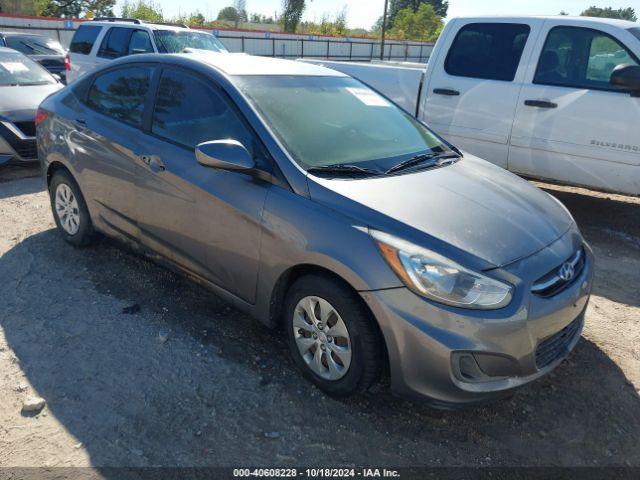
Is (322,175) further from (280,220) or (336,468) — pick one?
(336,468)

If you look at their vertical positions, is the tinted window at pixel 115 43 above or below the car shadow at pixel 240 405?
above

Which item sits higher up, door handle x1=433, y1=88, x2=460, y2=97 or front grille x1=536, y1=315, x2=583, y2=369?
door handle x1=433, y1=88, x2=460, y2=97

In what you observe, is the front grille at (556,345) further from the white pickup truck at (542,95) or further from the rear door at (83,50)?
the rear door at (83,50)

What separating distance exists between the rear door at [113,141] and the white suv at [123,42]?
241 inches

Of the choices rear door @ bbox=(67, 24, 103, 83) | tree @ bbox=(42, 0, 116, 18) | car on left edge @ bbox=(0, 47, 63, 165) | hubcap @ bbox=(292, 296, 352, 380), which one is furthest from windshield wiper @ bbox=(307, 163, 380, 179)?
tree @ bbox=(42, 0, 116, 18)

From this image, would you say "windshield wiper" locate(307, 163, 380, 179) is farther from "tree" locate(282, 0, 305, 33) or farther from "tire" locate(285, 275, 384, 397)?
"tree" locate(282, 0, 305, 33)

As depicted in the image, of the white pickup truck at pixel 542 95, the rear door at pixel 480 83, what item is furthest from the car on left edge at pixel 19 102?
the rear door at pixel 480 83

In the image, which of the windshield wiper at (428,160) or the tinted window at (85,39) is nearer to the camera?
the windshield wiper at (428,160)

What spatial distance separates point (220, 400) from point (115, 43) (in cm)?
941

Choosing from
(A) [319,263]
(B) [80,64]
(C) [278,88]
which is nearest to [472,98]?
(C) [278,88]

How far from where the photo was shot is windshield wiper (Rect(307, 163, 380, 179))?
286 cm

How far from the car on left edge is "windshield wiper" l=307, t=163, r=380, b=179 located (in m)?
5.40

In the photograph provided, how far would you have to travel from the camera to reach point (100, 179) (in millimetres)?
3928

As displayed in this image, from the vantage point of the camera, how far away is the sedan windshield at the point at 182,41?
978 centimetres
